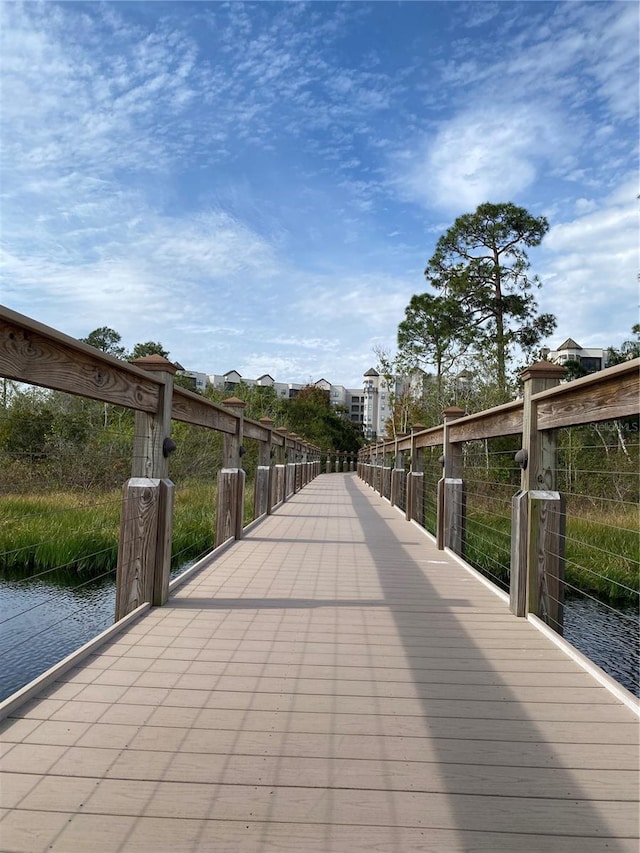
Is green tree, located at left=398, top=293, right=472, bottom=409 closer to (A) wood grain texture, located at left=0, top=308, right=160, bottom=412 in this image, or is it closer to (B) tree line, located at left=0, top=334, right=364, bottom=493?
(B) tree line, located at left=0, top=334, right=364, bottom=493

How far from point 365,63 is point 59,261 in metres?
7.15

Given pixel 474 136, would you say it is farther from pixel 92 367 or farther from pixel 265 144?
pixel 92 367

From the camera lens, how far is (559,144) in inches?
415

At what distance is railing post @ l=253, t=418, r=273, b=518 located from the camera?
8010 millimetres

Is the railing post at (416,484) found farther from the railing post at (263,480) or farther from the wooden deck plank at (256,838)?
the wooden deck plank at (256,838)

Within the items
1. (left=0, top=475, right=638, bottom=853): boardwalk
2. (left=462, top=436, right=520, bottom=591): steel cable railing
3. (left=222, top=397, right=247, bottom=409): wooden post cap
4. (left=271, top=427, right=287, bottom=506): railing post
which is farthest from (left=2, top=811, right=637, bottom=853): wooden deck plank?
(left=271, top=427, right=287, bottom=506): railing post

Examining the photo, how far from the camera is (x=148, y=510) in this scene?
3207 millimetres

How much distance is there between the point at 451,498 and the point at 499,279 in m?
17.9

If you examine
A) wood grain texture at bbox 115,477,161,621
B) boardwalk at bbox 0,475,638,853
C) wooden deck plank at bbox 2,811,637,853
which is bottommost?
wooden deck plank at bbox 2,811,637,853

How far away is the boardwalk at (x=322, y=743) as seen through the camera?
1.41 m

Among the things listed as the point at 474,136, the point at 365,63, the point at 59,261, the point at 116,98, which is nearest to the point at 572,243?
the point at 474,136

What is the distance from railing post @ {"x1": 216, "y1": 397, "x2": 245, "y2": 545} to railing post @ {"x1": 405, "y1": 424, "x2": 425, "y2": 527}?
2571mm

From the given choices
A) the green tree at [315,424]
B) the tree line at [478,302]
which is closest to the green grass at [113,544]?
the tree line at [478,302]

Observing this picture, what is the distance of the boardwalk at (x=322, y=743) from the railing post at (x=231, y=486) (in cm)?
222
